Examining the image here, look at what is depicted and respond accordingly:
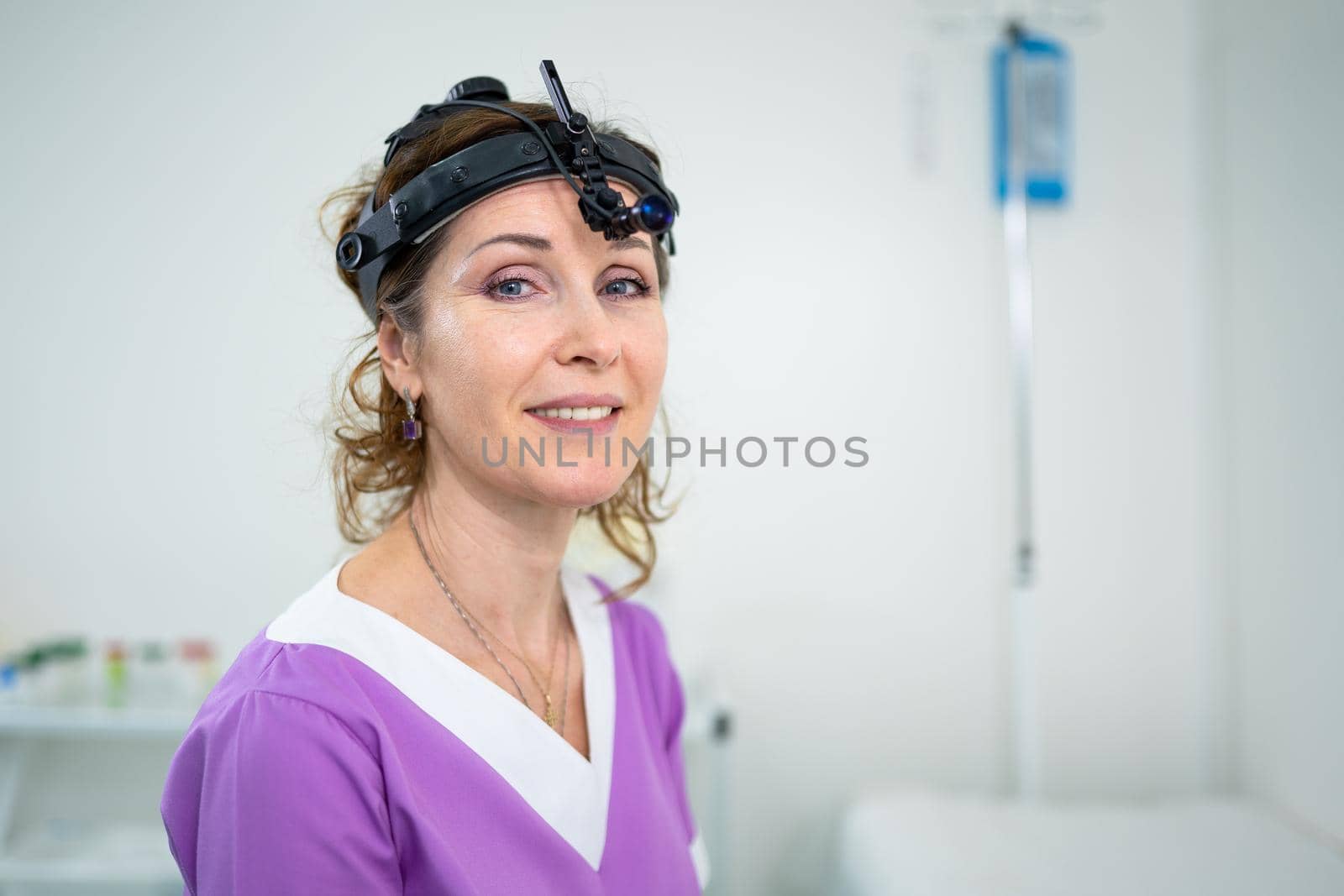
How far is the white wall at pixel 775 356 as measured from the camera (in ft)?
5.50

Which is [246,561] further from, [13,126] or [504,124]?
[504,124]

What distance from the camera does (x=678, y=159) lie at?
5.61 ft

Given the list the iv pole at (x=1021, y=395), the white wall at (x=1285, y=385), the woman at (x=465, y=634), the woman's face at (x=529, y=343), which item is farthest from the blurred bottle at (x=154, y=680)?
the white wall at (x=1285, y=385)

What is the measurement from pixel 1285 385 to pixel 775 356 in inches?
33.7

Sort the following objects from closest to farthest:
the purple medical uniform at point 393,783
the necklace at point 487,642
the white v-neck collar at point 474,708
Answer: the purple medical uniform at point 393,783 < the white v-neck collar at point 474,708 < the necklace at point 487,642

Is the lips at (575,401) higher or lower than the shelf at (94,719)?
higher

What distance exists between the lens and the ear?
842mm

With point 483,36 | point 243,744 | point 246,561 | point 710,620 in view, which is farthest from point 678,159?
point 243,744

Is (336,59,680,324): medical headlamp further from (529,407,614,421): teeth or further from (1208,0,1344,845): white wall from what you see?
(1208,0,1344,845): white wall

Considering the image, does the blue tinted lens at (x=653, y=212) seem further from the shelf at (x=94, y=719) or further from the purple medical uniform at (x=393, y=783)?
the shelf at (x=94, y=719)

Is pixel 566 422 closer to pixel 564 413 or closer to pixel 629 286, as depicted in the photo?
pixel 564 413

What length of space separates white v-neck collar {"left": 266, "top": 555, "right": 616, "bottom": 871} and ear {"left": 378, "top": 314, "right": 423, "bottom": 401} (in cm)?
18

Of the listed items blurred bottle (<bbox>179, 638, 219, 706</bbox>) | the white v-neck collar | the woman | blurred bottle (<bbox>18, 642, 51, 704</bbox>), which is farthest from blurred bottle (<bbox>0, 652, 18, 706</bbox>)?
the white v-neck collar

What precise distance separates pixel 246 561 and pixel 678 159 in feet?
3.68
